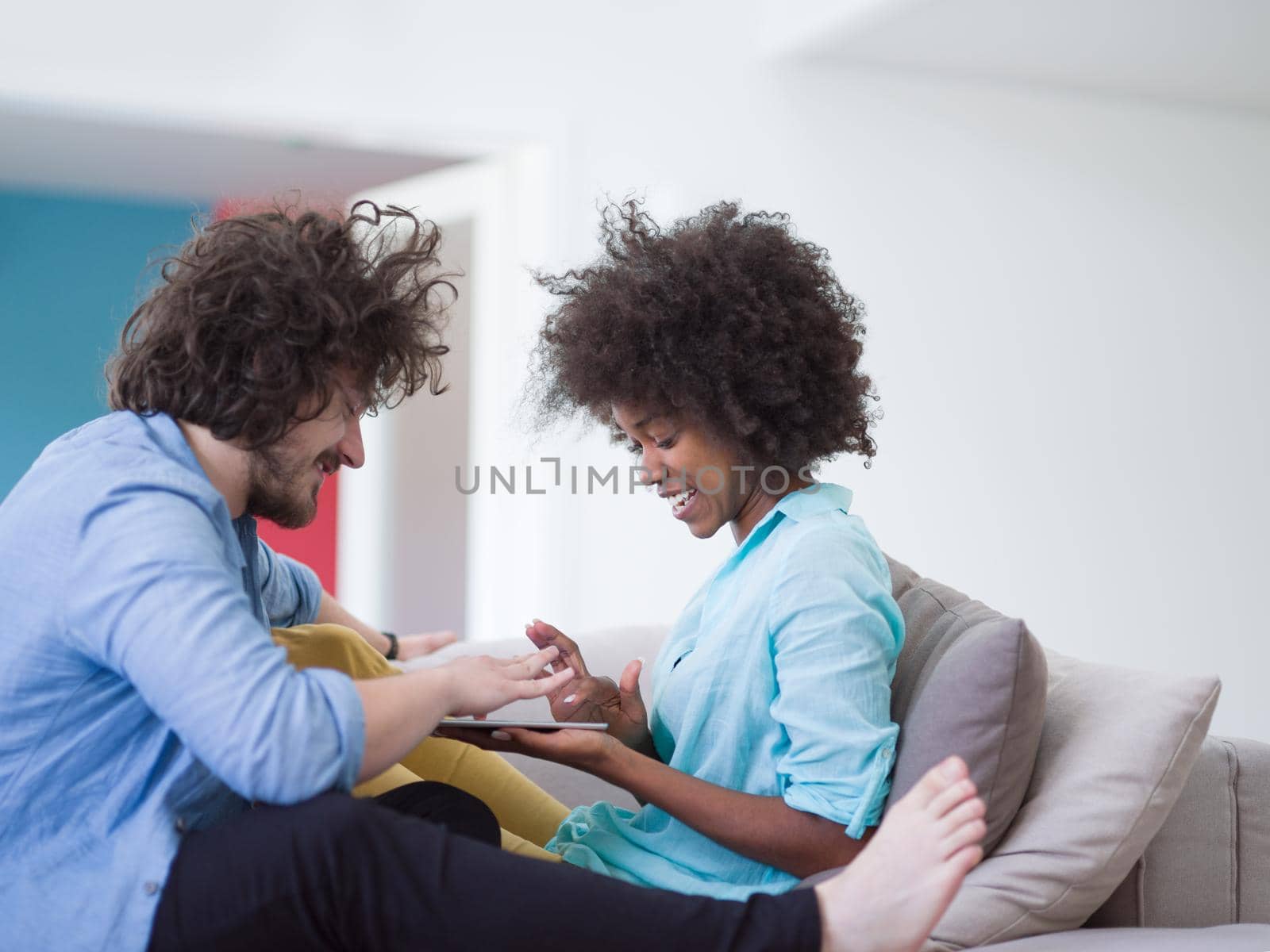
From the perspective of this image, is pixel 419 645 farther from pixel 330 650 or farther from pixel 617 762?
pixel 617 762

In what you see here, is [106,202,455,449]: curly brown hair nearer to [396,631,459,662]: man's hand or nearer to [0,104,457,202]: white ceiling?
[396,631,459,662]: man's hand

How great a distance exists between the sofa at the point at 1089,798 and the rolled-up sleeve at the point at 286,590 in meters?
0.99

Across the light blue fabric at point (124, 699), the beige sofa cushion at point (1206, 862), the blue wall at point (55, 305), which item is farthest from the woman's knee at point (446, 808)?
the blue wall at point (55, 305)

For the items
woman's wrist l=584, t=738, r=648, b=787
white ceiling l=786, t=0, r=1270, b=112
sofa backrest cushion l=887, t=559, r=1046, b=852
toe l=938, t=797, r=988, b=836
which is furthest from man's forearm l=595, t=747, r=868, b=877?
white ceiling l=786, t=0, r=1270, b=112

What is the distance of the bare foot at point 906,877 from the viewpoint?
4.21 ft

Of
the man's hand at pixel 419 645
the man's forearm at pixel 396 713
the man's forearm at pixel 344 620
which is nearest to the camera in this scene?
the man's forearm at pixel 396 713

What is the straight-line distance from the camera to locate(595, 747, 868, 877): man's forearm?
1521mm

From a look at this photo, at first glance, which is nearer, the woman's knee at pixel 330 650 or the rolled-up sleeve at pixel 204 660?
the rolled-up sleeve at pixel 204 660

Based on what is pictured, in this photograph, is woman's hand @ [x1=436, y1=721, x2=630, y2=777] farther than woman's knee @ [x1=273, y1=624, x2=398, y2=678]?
No

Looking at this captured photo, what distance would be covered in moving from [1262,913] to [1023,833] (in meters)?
0.39

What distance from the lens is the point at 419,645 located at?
2.47 meters

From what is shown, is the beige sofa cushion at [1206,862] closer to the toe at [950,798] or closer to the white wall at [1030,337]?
the toe at [950,798]

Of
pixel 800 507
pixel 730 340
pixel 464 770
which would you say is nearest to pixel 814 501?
pixel 800 507

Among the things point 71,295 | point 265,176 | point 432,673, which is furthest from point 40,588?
point 71,295
